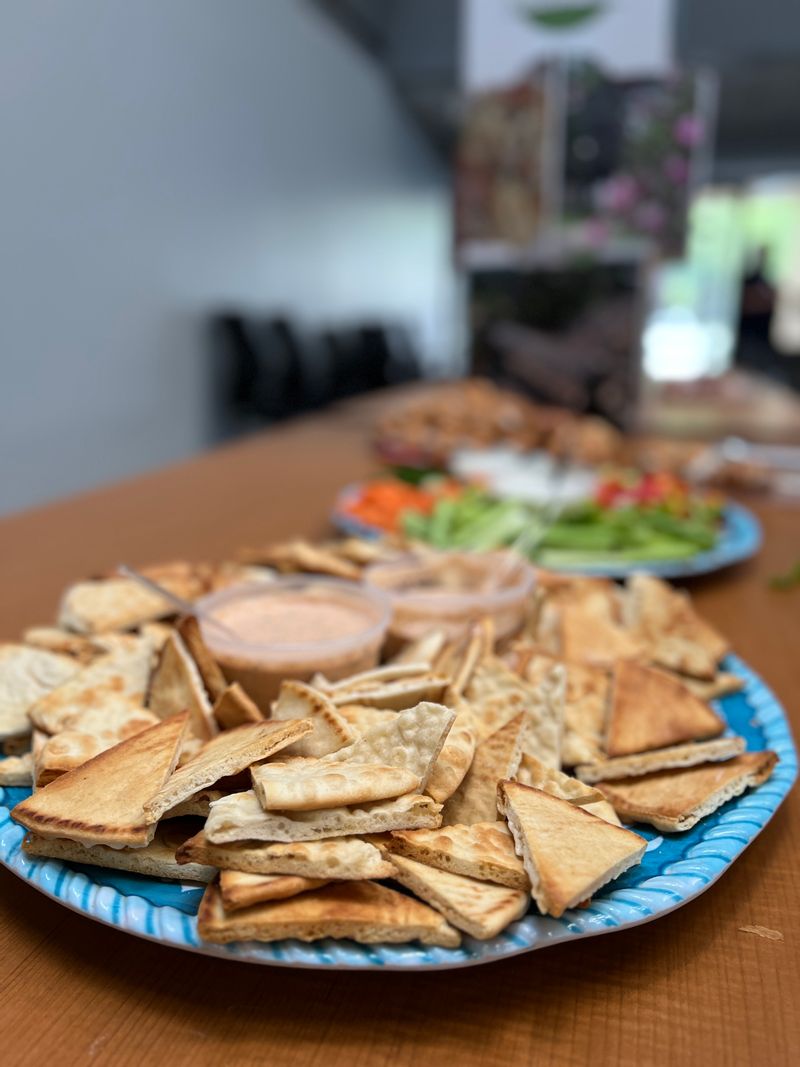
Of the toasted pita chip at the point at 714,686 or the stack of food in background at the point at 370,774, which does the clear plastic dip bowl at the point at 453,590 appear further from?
the toasted pita chip at the point at 714,686

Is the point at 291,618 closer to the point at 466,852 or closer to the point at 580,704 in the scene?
the point at 580,704

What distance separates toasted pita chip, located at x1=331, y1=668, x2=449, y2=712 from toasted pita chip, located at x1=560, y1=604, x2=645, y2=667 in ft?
1.08

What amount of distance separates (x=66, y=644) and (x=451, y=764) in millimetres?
622

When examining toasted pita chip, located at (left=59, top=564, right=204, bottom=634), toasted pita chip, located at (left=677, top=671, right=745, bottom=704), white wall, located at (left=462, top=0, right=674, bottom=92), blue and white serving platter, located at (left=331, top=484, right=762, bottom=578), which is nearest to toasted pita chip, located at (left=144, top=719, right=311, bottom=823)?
toasted pita chip, located at (left=59, top=564, right=204, bottom=634)

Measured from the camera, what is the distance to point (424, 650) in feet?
3.76

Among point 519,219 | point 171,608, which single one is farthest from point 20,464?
point 171,608

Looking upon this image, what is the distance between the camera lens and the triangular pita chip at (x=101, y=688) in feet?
3.08

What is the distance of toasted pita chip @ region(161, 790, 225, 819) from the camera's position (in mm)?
750

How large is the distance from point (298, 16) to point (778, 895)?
27.3ft

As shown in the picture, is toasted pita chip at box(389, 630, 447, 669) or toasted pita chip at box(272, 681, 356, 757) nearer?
toasted pita chip at box(272, 681, 356, 757)

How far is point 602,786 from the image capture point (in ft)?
2.99

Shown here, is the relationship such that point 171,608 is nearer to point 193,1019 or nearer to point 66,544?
point 193,1019

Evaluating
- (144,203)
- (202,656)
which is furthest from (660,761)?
(144,203)

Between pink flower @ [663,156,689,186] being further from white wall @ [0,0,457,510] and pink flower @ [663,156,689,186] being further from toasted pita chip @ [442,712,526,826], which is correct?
toasted pita chip @ [442,712,526,826]
